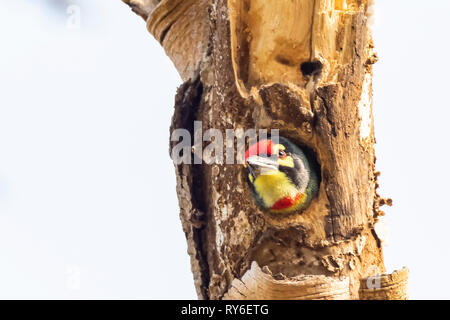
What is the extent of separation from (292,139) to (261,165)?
0.43ft

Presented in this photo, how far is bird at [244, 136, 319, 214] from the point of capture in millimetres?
2096

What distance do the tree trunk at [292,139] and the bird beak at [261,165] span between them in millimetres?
55

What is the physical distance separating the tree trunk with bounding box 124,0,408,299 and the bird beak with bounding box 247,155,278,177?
55 mm

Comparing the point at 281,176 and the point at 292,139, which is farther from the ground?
the point at 292,139

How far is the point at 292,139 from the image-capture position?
7.00ft

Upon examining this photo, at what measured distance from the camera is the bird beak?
6.84 feet

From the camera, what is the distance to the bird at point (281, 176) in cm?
210

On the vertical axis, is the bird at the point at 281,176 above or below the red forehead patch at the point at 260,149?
below

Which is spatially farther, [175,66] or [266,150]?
[175,66]

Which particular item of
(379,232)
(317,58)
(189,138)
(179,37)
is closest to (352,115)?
(317,58)

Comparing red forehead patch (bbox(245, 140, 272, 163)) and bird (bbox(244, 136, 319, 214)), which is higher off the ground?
red forehead patch (bbox(245, 140, 272, 163))

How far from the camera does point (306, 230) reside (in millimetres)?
2061

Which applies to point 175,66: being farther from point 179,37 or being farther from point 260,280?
point 260,280

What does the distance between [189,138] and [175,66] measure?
39cm
